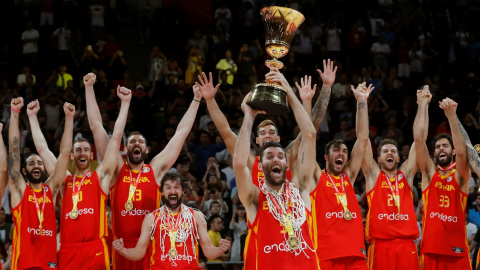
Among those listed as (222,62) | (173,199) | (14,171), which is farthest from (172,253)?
(222,62)

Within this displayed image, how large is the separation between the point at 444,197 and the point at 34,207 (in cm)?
519

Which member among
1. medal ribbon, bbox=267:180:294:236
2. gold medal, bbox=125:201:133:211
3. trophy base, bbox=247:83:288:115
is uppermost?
trophy base, bbox=247:83:288:115

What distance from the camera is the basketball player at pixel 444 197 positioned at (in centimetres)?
962

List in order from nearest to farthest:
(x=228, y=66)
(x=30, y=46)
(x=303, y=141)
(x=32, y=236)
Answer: (x=303, y=141) < (x=32, y=236) < (x=228, y=66) < (x=30, y=46)

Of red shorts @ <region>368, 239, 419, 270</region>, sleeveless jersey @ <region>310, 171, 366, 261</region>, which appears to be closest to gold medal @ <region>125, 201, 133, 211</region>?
sleeveless jersey @ <region>310, 171, 366, 261</region>

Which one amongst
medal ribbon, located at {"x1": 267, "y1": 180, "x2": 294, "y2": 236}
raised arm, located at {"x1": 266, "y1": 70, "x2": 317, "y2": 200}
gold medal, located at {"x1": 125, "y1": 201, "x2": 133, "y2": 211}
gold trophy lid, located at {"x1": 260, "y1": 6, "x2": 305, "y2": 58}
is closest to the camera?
medal ribbon, located at {"x1": 267, "y1": 180, "x2": 294, "y2": 236}

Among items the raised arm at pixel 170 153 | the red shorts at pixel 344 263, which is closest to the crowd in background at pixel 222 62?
the raised arm at pixel 170 153

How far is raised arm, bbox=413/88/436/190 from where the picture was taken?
9.72 metres

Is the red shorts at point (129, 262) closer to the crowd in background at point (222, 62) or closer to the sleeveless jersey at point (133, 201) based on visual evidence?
the sleeveless jersey at point (133, 201)

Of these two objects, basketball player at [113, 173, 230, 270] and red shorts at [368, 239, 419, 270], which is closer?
basketball player at [113, 173, 230, 270]

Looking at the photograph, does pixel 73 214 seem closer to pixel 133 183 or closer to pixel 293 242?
pixel 133 183

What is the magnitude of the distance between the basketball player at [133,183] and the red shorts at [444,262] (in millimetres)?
3514

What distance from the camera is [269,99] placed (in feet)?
24.5

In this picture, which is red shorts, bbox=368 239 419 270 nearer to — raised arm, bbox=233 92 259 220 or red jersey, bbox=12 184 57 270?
raised arm, bbox=233 92 259 220
